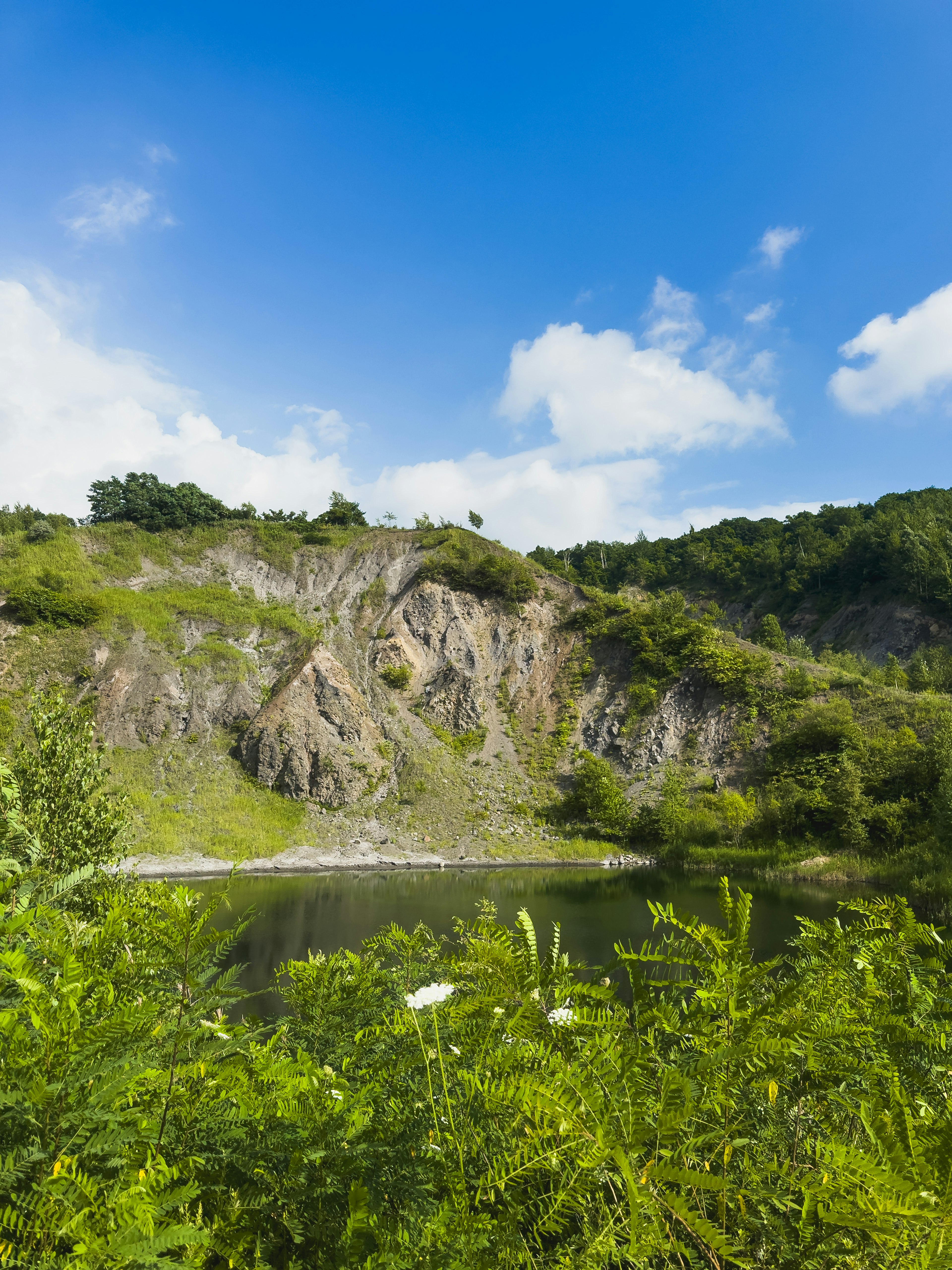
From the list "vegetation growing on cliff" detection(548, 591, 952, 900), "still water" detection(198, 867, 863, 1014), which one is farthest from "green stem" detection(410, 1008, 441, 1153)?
"vegetation growing on cliff" detection(548, 591, 952, 900)

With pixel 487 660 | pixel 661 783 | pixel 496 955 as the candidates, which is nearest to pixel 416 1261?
pixel 496 955

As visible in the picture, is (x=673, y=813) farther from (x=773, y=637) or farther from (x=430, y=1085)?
(x=430, y=1085)

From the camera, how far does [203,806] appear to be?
33.2 metres

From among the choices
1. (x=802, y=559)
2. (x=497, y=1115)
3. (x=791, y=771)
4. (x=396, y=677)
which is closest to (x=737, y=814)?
(x=791, y=771)

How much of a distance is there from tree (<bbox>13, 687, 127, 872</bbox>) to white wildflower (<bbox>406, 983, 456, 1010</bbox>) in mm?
7955

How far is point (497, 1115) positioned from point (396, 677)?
43.7 metres

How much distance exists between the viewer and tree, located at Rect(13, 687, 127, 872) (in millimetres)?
8484

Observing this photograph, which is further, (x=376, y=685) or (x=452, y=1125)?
(x=376, y=685)

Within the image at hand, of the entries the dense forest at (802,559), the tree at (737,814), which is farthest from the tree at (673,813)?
the dense forest at (802,559)

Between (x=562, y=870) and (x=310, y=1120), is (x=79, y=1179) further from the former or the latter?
(x=562, y=870)

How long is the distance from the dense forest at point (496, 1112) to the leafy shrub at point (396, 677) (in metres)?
42.8

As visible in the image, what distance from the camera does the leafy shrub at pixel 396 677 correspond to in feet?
148

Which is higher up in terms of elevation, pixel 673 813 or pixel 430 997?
pixel 430 997

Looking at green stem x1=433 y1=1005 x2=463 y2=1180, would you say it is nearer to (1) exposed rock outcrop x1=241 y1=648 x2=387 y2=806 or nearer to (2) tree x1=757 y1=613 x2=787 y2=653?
(1) exposed rock outcrop x1=241 y1=648 x2=387 y2=806
